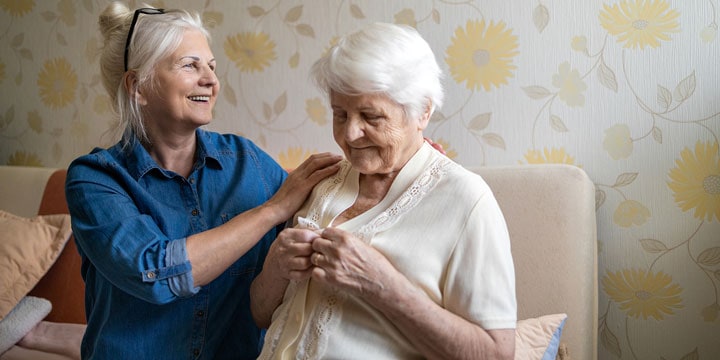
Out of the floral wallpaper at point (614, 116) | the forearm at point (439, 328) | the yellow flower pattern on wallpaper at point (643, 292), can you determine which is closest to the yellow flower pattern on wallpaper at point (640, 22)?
the floral wallpaper at point (614, 116)

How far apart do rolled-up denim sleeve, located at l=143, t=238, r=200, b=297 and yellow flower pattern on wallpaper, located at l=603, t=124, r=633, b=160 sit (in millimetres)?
1178

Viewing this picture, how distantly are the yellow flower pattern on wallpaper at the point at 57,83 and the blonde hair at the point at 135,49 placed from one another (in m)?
1.15

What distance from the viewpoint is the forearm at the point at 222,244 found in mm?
1405

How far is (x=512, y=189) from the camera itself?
1.78 m

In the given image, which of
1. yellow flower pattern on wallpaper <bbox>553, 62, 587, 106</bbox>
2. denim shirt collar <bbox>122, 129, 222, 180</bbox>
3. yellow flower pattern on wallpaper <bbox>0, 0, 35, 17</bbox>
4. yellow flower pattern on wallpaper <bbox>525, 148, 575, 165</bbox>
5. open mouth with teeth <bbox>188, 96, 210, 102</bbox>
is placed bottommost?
denim shirt collar <bbox>122, 129, 222, 180</bbox>

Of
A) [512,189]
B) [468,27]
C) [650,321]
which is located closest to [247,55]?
[468,27]

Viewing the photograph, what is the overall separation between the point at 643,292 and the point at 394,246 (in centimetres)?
94

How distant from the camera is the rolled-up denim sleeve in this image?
1.37 m

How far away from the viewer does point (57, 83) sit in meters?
2.73

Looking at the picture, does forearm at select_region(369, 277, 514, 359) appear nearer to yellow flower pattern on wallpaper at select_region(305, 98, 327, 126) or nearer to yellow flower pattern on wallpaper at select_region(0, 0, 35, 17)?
yellow flower pattern on wallpaper at select_region(305, 98, 327, 126)

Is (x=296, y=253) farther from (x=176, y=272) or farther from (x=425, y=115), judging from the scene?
(x=425, y=115)

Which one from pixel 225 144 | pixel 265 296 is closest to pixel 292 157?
pixel 225 144

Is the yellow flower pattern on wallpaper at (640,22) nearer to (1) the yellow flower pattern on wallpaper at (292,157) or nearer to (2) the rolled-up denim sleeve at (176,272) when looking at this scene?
(1) the yellow flower pattern on wallpaper at (292,157)

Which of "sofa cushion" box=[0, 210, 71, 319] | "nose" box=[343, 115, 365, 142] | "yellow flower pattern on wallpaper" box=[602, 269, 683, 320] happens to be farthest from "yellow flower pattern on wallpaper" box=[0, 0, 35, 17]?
"yellow flower pattern on wallpaper" box=[602, 269, 683, 320]
